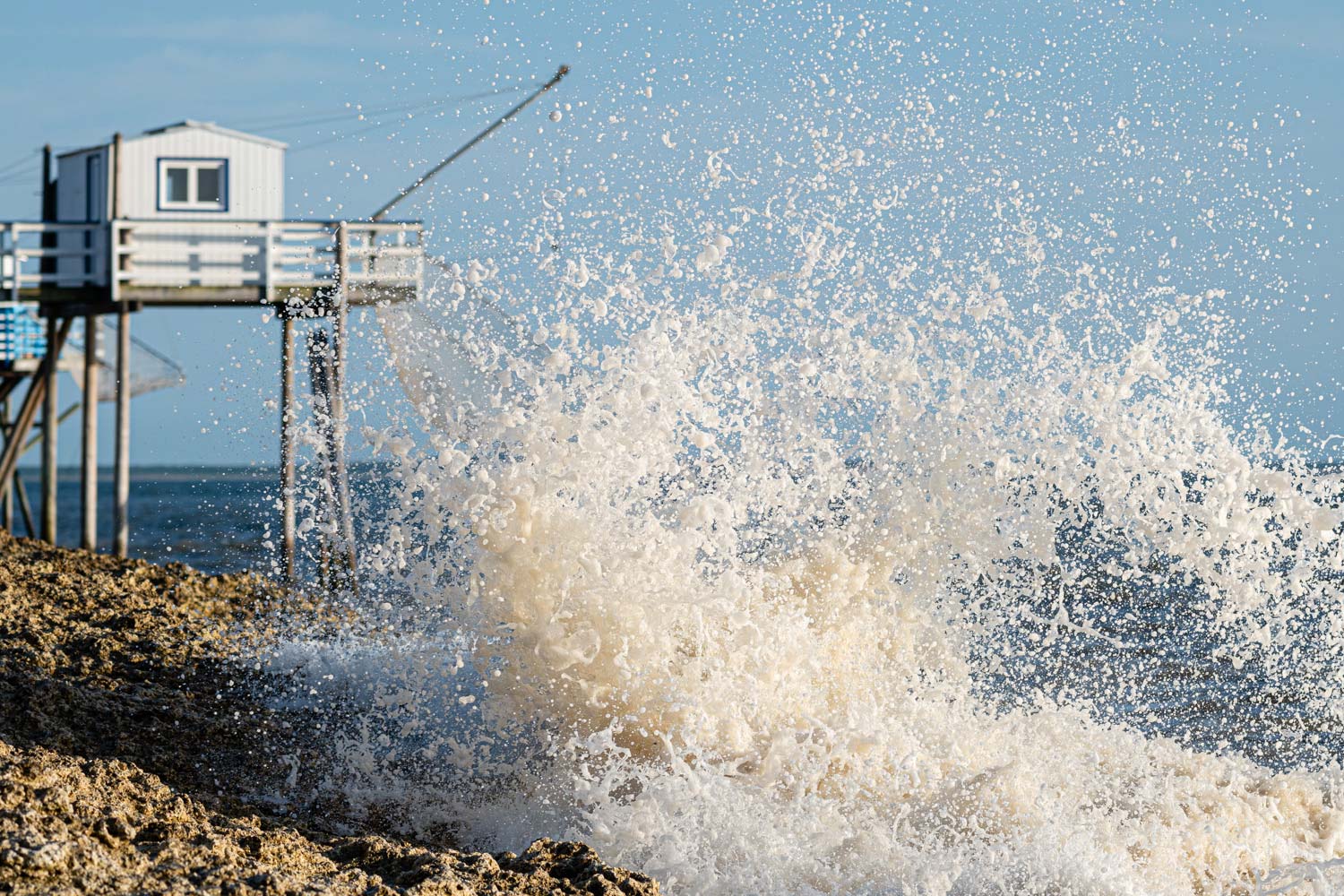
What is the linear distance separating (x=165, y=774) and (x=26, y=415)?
40.6ft

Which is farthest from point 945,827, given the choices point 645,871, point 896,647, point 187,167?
point 187,167

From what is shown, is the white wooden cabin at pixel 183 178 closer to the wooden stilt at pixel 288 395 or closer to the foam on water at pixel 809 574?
the wooden stilt at pixel 288 395

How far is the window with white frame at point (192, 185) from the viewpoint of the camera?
18188mm

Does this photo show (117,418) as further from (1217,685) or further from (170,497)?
(170,497)

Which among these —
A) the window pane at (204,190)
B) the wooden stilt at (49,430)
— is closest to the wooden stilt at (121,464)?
the wooden stilt at (49,430)

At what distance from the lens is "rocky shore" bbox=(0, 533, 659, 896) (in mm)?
3285

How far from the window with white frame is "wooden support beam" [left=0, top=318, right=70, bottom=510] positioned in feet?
10.0

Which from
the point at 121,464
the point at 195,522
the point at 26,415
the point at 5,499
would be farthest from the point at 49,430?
the point at 195,522

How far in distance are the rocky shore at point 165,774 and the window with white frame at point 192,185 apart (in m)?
10.5

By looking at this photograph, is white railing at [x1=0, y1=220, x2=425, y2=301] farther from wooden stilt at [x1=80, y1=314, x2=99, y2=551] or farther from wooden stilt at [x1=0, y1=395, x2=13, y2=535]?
wooden stilt at [x1=0, y1=395, x2=13, y2=535]

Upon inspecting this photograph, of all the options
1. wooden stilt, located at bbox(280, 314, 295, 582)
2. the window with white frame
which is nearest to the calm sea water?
wooden stilt, located at bbox(280, 314, 295, 582)

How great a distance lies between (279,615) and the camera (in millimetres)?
8781

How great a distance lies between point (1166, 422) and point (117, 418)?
11.1m

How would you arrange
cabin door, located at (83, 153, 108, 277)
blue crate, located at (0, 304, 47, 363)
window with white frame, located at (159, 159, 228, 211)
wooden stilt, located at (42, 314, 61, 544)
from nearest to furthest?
wooden stilt, located at (42, 314, 61, 544)
blue crate, located at (0, 304, 47, 363)
cabin door, located at (83, 153, 108, 277)
window with white frame, located at (159, 159, 228, 211)
